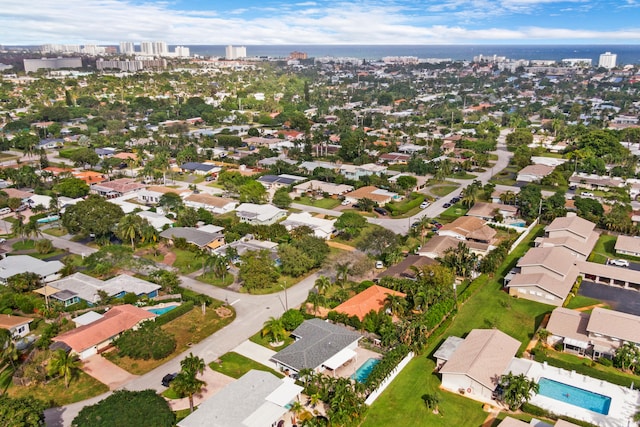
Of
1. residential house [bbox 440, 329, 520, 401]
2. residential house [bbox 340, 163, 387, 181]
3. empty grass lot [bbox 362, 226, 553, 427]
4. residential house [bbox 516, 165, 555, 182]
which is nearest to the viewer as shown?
empty grass lot [bbox 362, 226, 553, 427]

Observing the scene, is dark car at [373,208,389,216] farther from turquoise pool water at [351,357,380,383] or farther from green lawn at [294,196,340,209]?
turquoise pool water at [351,357,380,383]

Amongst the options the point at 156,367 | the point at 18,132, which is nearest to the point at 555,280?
the point at 156,367

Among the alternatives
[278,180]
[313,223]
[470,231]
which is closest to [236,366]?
[313,223]

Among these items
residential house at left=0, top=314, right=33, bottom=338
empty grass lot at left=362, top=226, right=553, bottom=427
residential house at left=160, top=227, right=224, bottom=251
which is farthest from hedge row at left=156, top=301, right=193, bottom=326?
empty grass lot at left=362, top=226, right=553, bottom=427

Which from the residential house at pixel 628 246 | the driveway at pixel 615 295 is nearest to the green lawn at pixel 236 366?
the driveway at pixel 615 295

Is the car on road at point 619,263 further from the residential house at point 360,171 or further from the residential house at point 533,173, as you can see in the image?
the residential house at point 360,171

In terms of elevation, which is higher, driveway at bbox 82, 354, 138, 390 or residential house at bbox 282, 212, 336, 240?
residential house at bbox 282, 212, 336, 240

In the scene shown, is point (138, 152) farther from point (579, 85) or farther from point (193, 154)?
point (579, 85)
